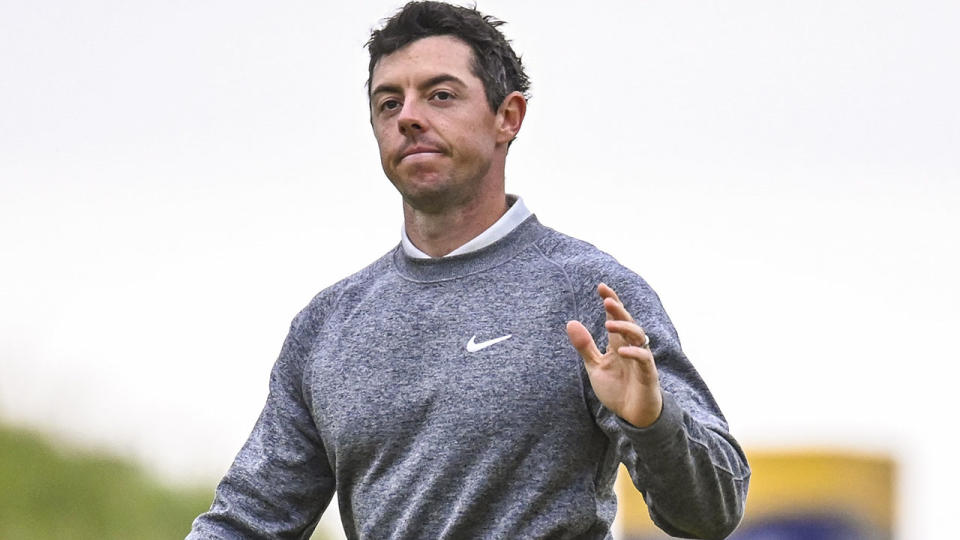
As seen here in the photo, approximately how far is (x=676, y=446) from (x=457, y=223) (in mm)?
1055

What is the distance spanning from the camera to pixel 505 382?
16.5 feet

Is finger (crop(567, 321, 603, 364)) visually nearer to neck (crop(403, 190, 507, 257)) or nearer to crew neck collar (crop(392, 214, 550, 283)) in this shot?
crew neck collar (crop(392, 214, 550, 283))

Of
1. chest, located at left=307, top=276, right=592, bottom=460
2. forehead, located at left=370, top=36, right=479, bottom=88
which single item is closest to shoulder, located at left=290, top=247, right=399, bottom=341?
chest, located at left=307, top=276, right=592, bottom=460

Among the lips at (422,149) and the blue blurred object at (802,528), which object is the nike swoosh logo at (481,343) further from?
the blue blurred object at (802,528)

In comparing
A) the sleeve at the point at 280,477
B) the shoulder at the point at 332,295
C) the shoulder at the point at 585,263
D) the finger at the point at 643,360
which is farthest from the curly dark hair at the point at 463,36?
the finger at the point at 643,360

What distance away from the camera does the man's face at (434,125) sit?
526 cm

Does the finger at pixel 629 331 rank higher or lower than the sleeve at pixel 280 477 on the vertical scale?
higher

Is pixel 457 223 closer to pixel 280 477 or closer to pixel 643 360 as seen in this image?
pixel 280 477

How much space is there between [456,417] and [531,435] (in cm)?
20

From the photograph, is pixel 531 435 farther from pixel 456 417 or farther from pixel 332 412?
pixel 332 412

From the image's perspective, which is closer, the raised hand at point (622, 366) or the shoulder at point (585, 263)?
the raised hand at point (622, 366)

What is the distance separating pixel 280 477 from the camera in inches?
218

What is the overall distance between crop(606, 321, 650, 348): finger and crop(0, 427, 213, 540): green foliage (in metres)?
9.98

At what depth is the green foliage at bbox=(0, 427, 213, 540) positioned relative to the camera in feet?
45.9
